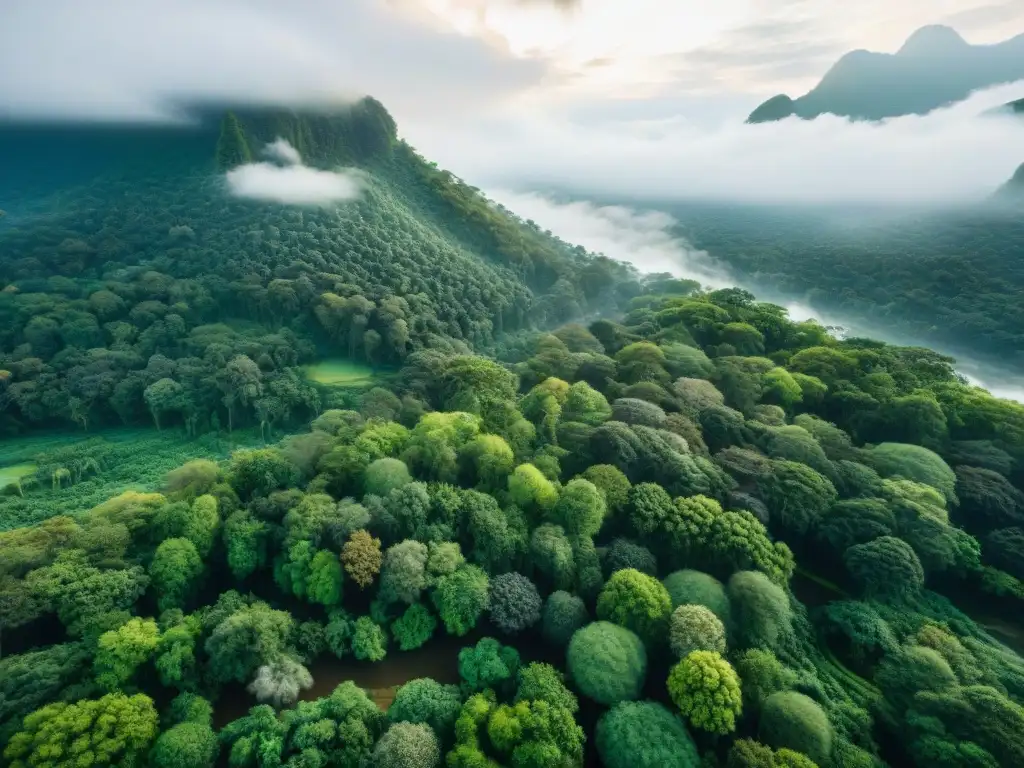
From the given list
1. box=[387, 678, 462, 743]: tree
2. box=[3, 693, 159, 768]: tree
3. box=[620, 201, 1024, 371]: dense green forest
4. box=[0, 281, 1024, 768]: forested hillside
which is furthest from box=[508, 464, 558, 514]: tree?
box=[620, 201, 1024, 371]: dense green forest

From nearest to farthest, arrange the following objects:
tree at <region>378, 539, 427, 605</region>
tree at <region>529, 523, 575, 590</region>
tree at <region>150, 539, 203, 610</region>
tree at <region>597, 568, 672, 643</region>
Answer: tree at <region>597, 568, 672, 643</region>
tree at <region>150, 539, 203, 610</region>
tree at <region>378, 539, 427, 605</region>
tree at <region>529, 523, 575, 590</region>

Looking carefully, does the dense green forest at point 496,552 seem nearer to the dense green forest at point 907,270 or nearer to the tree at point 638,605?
the tree at point 638,605

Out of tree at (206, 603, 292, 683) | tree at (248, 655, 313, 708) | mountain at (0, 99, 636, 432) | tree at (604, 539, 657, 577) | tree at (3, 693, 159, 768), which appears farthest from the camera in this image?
mountain at (0, 99, 636, 432)

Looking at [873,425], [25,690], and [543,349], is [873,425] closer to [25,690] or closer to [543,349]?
[543,349]

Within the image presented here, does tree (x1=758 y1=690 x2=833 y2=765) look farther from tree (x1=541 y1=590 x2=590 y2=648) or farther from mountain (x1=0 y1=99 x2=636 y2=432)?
mountain (x1=0 y1=99 x2=636 y2=432)

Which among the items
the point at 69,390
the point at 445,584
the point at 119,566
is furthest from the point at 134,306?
the point at 445,584

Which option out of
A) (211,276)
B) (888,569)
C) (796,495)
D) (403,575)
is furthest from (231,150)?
(888,569)
